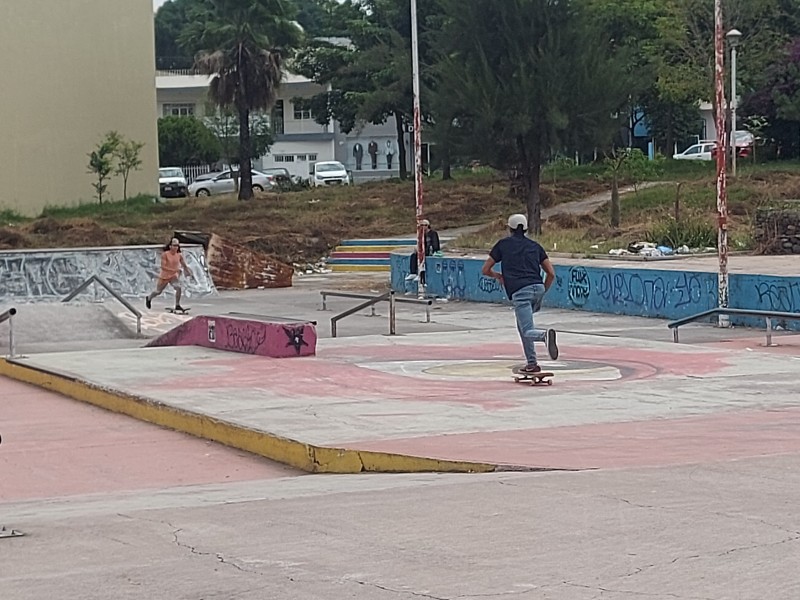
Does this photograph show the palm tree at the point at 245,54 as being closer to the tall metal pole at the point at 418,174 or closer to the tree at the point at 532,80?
the tree at the point at 532,80

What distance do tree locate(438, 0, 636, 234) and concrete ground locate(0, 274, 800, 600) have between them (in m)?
23.3

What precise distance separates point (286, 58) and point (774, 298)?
35.7 metres

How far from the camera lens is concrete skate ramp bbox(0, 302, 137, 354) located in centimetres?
2498

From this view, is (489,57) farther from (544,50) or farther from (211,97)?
(211,97)

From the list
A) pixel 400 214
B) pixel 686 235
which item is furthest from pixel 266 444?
pixel 400 214

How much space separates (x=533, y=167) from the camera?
1751 inches

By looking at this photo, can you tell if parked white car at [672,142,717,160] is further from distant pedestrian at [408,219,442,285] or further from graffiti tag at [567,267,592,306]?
graffiti tag at [567,267,592,306]

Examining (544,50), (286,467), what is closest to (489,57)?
(544,50)

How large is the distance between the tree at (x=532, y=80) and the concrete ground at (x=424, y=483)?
2331 centimetres

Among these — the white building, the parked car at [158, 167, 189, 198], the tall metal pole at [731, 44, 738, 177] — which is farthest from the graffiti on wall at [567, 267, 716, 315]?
the white building

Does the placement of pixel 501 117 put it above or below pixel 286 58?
below

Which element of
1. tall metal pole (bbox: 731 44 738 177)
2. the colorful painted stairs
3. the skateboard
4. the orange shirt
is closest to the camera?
the skateboard

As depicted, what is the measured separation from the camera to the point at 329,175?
Result: 70.0 m

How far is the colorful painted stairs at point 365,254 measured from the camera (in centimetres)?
4662
